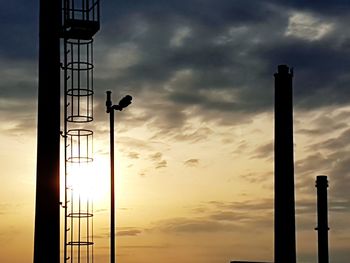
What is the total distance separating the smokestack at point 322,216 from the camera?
43594 millimetres

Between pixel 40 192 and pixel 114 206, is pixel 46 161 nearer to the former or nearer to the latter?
pixel 40 192

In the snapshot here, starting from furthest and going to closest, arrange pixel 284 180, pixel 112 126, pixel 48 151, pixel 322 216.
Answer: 1. pixel 322 216
2. pixel 284 180
3. pixel 112 126
4. pixel 48 151

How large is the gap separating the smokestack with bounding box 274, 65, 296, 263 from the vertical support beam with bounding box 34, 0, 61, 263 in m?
11.5

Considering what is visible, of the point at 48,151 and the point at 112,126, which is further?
the point at 112,126

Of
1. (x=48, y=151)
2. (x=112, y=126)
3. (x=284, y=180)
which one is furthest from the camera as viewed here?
(x=284, y=180)

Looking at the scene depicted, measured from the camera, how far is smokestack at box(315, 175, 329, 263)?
43.6 metres

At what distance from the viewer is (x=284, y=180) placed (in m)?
36.1

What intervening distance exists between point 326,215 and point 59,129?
19.7 meters

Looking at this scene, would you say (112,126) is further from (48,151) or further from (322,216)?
(322,216)

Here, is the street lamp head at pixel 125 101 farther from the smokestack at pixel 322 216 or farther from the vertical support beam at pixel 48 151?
the smokestack at pixel 322 216

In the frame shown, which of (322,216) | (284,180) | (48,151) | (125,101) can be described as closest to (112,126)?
(125,101)

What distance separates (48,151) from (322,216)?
19.8 metres

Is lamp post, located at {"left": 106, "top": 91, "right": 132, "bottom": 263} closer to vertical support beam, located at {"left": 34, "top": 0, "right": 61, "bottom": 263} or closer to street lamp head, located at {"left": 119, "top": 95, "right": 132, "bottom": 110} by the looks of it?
street lamp head, located at {"left": 119, "top": 95, "right": 132, "bottom": 110}

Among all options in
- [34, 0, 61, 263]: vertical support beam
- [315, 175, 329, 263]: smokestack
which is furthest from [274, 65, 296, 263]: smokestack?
[34, 0, 61, 263]: vertical support beam
